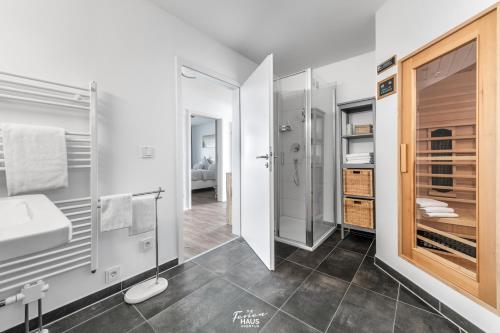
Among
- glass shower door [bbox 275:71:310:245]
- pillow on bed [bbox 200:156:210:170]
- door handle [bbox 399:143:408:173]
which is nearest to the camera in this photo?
door handle [bbox 399:143:408:173]

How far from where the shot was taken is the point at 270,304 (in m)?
1.50

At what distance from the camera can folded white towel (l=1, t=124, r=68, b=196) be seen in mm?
1140

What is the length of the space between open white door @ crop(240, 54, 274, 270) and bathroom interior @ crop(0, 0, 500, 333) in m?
0.03

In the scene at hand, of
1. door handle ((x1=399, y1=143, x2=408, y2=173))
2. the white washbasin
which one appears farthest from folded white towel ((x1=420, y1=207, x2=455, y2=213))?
→ the white washbasin

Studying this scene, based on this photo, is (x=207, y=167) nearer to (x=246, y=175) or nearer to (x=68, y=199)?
(x=246, y=175)

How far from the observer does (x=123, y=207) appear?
152 centimetres

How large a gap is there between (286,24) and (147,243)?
2581 mm

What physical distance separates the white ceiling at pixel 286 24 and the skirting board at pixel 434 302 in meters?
2.45

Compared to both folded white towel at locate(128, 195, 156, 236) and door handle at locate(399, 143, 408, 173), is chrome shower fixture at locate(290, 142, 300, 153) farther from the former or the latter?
folded white towel at locate(128, 195, 156, 236)

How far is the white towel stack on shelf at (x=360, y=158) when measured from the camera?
251 cm

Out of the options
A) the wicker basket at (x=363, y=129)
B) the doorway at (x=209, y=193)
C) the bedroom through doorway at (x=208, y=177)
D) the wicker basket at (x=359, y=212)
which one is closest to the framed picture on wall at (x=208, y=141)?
the doorway at (x=209, y=193)

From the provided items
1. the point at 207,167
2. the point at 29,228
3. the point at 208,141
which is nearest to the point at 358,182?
the point at 29,228

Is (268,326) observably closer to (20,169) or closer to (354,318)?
(354,318)

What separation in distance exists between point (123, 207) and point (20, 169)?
59 centimetres
